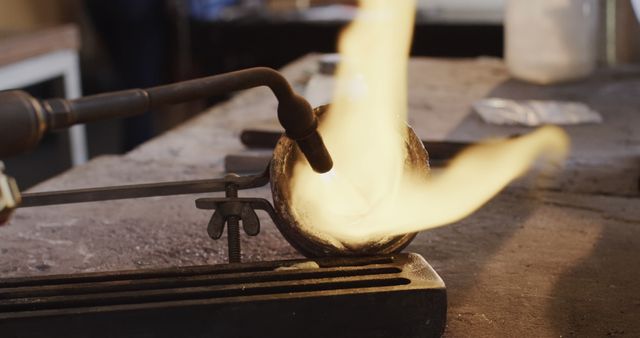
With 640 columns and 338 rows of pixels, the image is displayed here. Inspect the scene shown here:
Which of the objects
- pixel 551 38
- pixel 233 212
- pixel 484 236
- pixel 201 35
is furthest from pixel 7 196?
pixel 201 35

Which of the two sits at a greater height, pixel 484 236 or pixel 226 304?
pixel 226 304

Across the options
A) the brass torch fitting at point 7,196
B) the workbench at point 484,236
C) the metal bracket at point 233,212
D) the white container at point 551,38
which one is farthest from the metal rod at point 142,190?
the white container at point 551,38

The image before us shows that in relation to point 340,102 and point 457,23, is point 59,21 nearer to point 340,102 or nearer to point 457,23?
point 457,23

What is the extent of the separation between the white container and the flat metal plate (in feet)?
5.40

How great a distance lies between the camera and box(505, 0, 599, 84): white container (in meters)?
2.40

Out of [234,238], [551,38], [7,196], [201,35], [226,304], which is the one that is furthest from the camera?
[201,35]

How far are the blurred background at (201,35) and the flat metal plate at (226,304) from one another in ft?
9.96

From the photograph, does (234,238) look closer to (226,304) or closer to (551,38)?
(226,304)

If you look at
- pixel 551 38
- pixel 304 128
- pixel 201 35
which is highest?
pixel 304 128

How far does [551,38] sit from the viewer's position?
2439 mm

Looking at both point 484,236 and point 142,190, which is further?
point 484,236

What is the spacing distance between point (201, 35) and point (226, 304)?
12.5 feet

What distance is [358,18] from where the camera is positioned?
4.04 metres

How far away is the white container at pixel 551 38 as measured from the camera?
7.88 ft
